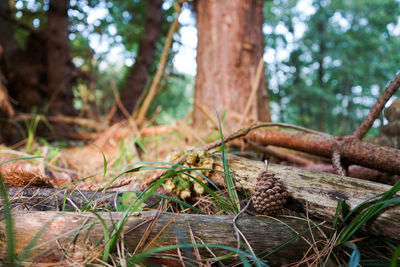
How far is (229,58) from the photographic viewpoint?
2562 mm

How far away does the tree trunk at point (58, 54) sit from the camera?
4.34 meters

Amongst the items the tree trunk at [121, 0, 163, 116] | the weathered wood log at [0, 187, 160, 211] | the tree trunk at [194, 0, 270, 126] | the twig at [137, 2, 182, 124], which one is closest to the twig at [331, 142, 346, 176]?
the weathered wood log at [0, 187, 160, 211]

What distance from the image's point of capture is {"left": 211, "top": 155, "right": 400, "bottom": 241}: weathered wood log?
697 millimetres

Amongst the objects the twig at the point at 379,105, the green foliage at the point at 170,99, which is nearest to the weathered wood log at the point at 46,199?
the twig at the point at 379,105

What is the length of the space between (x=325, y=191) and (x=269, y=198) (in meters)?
0.24

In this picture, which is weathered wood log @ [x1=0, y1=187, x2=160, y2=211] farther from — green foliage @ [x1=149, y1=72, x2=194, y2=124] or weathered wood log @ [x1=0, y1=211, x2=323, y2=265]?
green foliage @ [x1=149, y1=72, x2=194, y2=124]

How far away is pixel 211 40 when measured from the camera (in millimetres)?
2652

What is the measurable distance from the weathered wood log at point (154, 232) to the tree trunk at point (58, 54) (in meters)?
4.16

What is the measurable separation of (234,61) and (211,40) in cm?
39

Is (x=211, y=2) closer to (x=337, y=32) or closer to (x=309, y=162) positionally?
(x=309, y=162)

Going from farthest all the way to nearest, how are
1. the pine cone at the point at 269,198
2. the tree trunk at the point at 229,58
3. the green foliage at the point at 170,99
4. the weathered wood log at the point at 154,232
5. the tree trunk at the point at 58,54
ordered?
the green foliage at the point at 170,99 < the tree trunk at the point at 58,54 < the tree trunk at the point at 229,58 < the pine cone at the point at 269,198 < the weathered wood log at the point at 154,232

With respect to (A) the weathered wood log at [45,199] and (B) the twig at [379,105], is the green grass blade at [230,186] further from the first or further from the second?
(B) the twig at [379,105]

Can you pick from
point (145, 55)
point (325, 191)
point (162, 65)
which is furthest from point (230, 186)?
point (145, 55)

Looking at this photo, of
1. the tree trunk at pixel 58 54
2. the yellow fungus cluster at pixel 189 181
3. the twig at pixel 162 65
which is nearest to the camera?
the yellow fungus cluster at pixel 189 181
